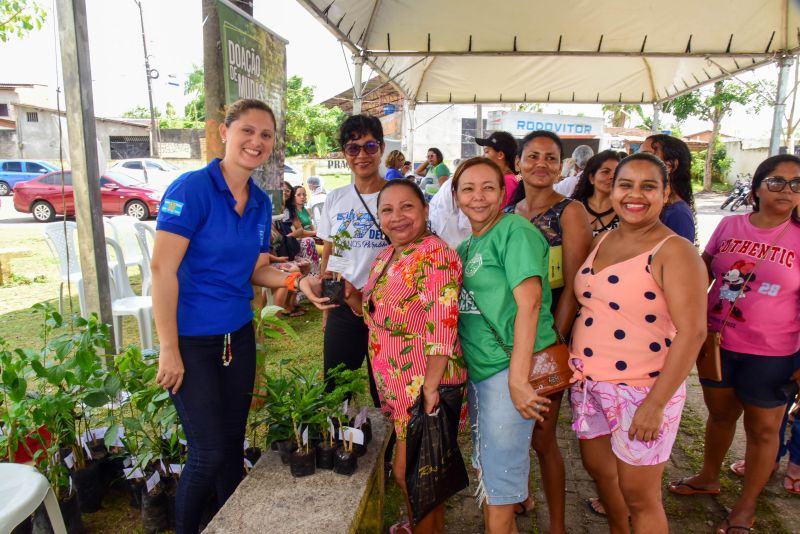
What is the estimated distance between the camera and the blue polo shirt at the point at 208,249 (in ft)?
5.98

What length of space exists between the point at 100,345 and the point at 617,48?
7209 mm

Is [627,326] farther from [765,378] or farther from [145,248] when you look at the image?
[145,248]

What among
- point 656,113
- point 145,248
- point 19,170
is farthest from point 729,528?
point 19,170

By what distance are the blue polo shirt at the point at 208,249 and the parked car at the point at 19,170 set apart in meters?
20.4

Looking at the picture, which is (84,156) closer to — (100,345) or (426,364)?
(100,345)

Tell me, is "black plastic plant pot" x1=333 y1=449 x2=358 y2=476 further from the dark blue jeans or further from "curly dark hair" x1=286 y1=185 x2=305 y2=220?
"curly dark hair" x1=286 y1=185 x2=305 y2=220

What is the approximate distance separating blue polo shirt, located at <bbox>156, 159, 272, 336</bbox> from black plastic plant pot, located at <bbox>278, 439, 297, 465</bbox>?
1.93 feet

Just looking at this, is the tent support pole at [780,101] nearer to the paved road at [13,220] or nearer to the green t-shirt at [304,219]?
the green t-shirt at [304,219]

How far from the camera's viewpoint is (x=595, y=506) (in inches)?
105

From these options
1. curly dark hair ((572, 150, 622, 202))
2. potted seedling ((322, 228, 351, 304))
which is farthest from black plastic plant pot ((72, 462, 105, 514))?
curly dark hair ((572, 150, 622, 202))

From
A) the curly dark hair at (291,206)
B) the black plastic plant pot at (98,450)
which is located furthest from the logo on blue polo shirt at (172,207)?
the curly dark hair at (291,206)

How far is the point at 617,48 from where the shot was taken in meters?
6.92

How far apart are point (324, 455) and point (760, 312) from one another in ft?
6.87

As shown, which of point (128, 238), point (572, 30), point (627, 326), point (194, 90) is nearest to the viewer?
point (627, 326)
